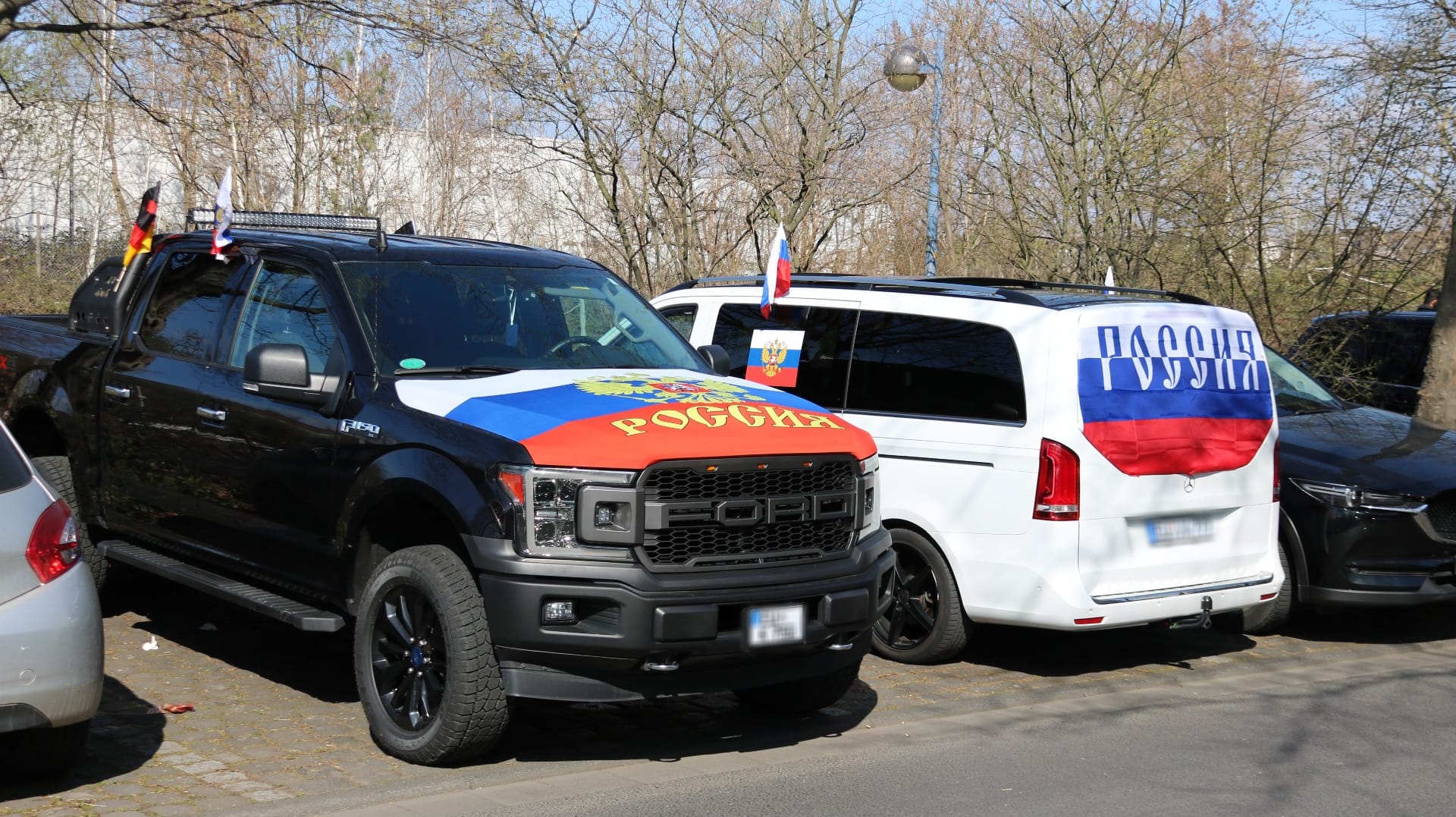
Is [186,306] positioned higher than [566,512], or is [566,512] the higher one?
[186,306]

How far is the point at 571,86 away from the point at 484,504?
1048 centimetres

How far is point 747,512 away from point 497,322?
169 cm

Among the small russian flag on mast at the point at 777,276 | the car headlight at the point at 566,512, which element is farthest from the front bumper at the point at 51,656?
the small russian flag on mast at the point at 777,276

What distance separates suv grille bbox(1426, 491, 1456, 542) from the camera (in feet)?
27.8

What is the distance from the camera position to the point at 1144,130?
15617 mm

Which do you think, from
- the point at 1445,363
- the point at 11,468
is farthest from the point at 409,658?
the point at 1445,363

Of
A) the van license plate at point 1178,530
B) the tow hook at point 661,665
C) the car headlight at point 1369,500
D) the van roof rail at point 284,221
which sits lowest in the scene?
the tow hook at point 661,665

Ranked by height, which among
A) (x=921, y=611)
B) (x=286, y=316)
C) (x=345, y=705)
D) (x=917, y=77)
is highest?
(x=917, y=77)

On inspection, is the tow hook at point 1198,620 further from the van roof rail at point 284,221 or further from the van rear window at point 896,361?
the van roof rail at point 284,221

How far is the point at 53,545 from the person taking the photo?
493 centimetres

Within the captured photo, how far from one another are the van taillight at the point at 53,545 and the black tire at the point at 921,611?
398 cm

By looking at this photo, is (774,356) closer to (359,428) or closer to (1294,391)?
(359,428)

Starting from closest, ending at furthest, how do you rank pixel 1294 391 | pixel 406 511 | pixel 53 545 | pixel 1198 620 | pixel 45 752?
pixel 53 545
pixel 45 752
pixel 406 511
pixel 1198 620
pixel 1294 391

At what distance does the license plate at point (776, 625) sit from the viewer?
5.43 meters
